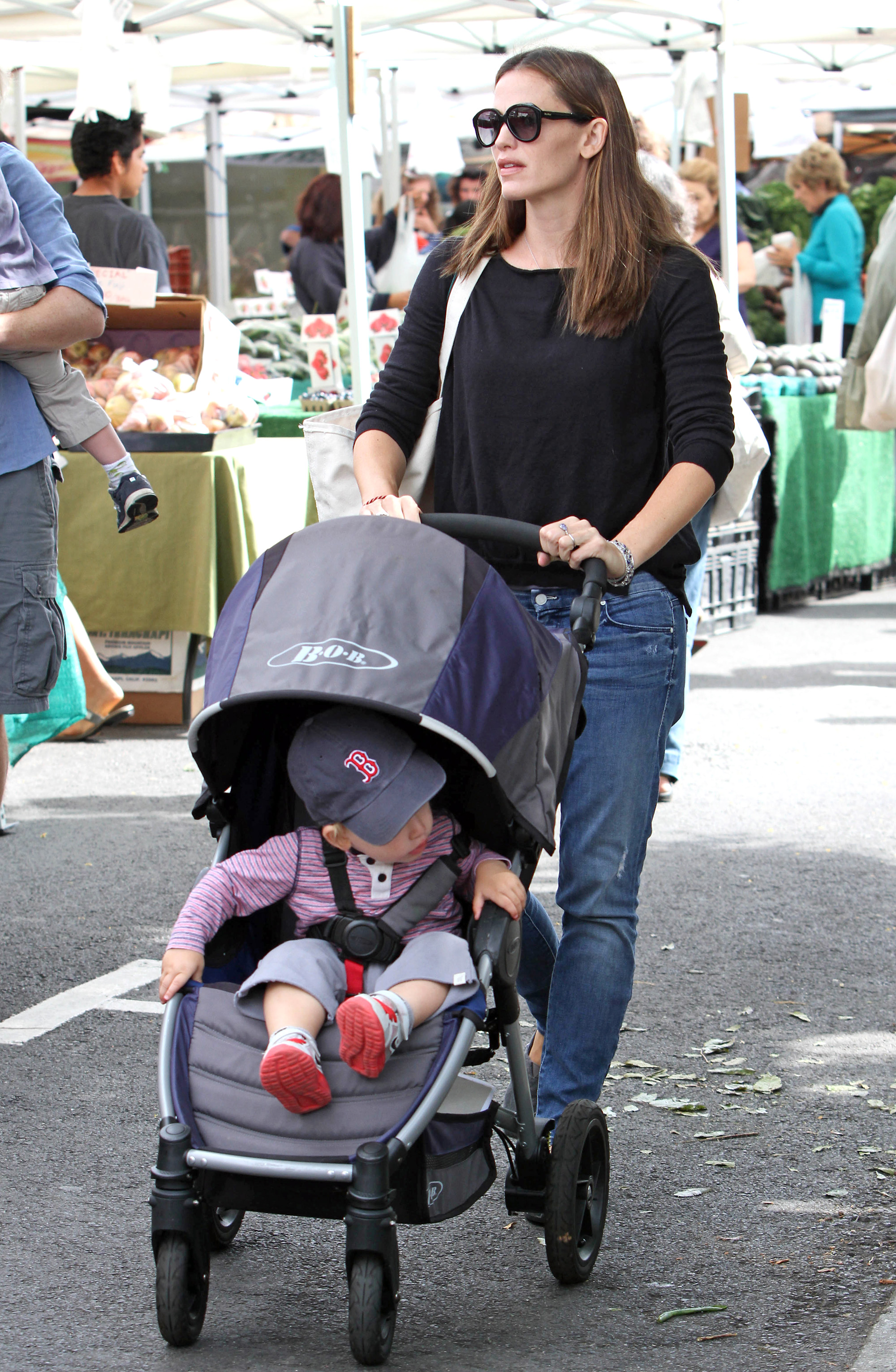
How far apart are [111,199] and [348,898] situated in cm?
593

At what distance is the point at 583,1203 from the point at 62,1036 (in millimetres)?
1660

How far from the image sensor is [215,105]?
16.4m

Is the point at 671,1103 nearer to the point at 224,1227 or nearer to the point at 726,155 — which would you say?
the point at 224,1227

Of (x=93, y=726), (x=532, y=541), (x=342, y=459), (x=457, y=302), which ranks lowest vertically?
(x=93, y=726)

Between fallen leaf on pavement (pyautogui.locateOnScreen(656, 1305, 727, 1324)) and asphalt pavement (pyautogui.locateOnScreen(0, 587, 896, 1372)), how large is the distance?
0.03ft

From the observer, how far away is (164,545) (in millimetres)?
7160

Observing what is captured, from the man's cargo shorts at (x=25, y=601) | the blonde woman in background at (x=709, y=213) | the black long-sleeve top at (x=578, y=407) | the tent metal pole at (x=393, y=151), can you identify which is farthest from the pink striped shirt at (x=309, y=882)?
the tent metal pole at (x=393, y=151)

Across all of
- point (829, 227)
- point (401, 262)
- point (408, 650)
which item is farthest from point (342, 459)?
point (401, 262)

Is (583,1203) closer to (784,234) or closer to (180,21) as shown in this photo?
(180,21)

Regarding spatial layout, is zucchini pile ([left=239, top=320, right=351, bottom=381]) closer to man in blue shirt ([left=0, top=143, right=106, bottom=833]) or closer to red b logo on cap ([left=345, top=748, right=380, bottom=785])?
man in blue shirt ([left=0, top=143, right=106, bottom=833])

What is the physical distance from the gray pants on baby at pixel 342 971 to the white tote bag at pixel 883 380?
6869 millimetres

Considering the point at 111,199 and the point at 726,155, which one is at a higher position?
the point at 726,155

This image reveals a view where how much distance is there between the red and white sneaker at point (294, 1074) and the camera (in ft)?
7.69

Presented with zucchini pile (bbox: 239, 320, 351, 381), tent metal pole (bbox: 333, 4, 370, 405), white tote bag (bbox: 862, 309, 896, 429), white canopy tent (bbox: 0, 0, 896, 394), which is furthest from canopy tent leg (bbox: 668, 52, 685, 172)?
tent metal pole (bbox: 333, 4, 370, 405)
